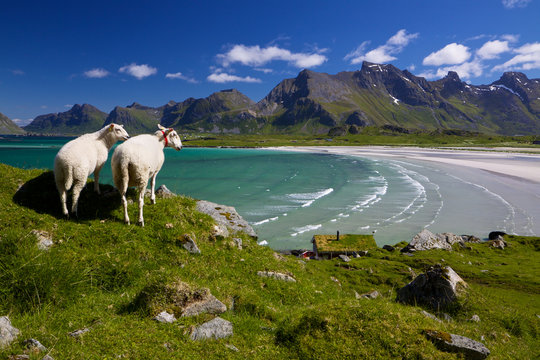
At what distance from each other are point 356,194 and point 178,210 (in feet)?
152

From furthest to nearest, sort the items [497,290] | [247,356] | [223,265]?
1. [497,290]
2. [223,265]
3. [247,356]

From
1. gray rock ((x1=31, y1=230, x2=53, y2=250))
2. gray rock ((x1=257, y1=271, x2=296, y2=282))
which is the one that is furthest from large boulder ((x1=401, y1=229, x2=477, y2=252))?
gray rock ((x1=31, y1=230, x2=53, y2=250))

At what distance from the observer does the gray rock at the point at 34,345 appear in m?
4.18

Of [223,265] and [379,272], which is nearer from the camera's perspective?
[223,265]

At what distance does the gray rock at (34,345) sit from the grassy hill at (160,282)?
8 centimetres

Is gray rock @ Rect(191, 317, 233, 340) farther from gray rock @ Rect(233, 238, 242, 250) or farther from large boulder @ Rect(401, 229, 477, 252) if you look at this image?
large boulder @ Rect(401, 229, 477, 252)

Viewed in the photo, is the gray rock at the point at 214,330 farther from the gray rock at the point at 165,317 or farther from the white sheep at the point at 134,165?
the white sheep at the point at 134,165

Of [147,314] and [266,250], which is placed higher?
[147,314]

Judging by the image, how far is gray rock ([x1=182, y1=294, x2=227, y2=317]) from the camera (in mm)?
6250

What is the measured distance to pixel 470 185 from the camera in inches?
2344

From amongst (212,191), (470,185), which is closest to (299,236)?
(212,191)

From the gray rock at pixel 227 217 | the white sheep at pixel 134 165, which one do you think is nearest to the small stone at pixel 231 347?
the white sheep at pixel 134 165

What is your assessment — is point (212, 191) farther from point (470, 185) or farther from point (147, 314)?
point (470, 185)

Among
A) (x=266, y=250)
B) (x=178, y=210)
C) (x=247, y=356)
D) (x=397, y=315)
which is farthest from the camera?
(x=266, y=250)
